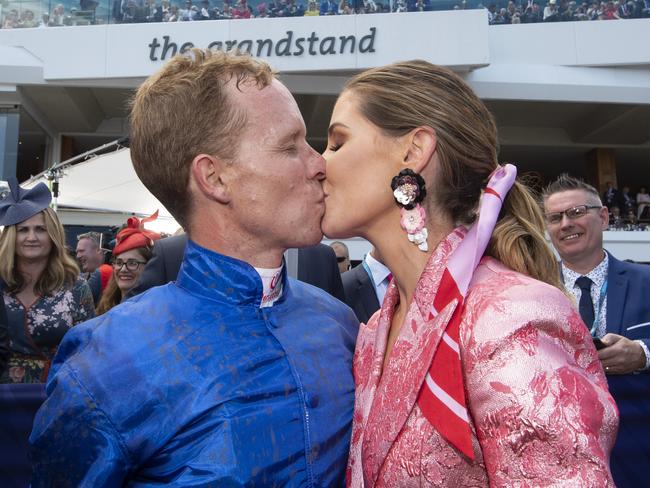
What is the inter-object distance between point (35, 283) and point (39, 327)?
356 millimetres

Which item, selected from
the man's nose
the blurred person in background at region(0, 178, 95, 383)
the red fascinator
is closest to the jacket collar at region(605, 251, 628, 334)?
the man's nose

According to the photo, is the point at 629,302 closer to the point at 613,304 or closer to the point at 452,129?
the point at 613,304

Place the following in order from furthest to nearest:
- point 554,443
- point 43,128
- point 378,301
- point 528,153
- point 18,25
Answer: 1. point 528,153
2. point 43,128
3. point 18,25
4. point 378,301
5. point 554,443

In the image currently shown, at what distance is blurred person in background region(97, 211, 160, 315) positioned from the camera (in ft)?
16.3

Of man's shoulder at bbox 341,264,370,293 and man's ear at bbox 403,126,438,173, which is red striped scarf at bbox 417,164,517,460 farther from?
man's shoulder at bbox 341,264,370,293

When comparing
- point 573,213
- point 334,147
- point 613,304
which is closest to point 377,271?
point 573,213

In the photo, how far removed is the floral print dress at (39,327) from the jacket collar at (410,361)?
2.58 metres

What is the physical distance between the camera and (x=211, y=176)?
167cm

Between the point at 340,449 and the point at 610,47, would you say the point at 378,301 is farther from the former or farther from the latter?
the point at 610,47

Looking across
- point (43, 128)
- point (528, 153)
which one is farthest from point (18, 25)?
point (528, 153)

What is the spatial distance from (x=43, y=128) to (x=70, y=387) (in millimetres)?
18400

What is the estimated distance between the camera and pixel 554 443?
44.0 inches

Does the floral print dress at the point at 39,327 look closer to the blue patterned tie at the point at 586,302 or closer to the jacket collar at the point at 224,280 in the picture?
the jacket collar at the point at 224,280

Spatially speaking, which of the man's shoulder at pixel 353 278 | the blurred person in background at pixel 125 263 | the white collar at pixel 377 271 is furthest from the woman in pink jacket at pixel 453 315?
the blurred person in background at pixel 125 263
